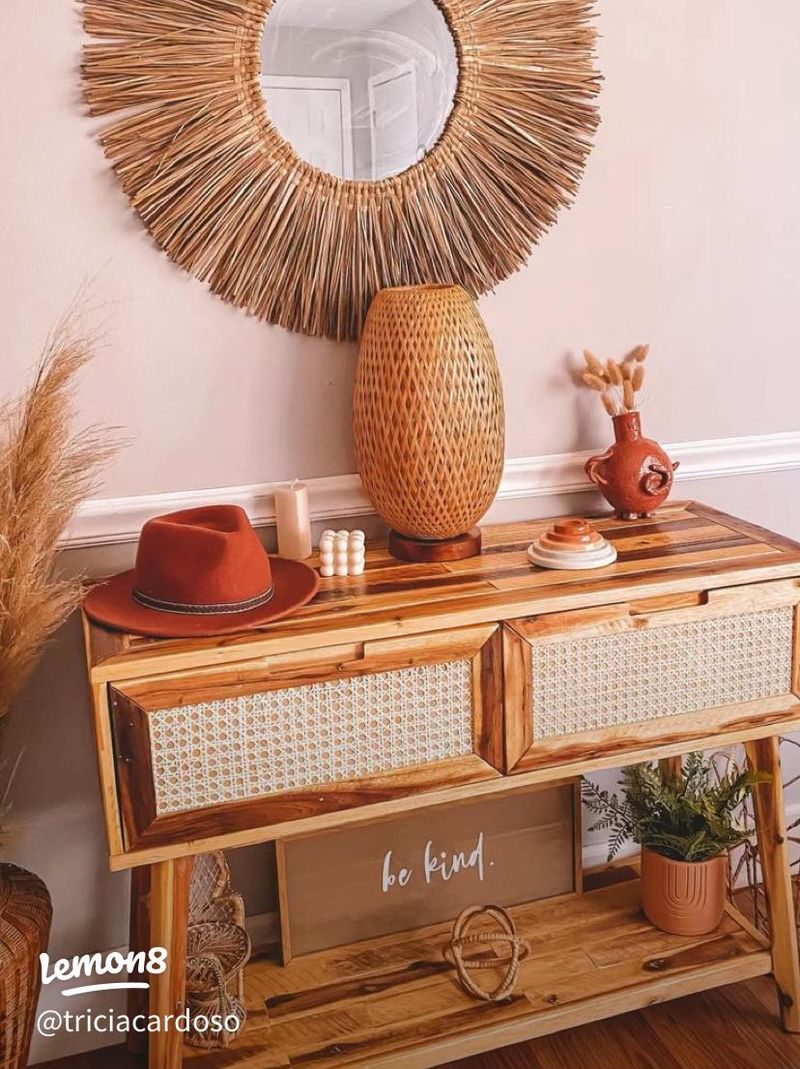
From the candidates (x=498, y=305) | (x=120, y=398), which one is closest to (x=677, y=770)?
(x=498, y=305)

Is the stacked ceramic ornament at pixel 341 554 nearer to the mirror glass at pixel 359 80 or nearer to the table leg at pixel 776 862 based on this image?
the mirror glass at pixel 359 80

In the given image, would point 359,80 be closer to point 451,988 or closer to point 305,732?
point 305,732

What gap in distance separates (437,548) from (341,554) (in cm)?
16

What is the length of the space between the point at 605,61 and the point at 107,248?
36.1 inches

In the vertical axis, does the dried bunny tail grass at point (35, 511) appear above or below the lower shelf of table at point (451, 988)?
above

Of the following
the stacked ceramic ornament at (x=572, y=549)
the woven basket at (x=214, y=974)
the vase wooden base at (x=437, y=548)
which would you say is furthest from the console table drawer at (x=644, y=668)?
the woven basket at (x=214, y=974)

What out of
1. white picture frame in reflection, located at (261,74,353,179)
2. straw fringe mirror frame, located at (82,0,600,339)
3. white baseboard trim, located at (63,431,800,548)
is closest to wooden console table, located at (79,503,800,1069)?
white baseboard trim, located at (63,431,800,548)

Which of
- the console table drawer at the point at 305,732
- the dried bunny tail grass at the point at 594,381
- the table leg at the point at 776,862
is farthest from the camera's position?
the dried bunny tail grass at the point at 594,381

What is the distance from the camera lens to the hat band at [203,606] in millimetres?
1533

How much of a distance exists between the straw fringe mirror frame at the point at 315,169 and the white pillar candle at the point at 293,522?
28 cm

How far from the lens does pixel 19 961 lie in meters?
1.55

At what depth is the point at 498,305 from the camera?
1.92 meters

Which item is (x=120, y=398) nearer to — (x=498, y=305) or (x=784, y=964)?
(x=498, y=305)

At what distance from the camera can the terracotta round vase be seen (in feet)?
6.26
